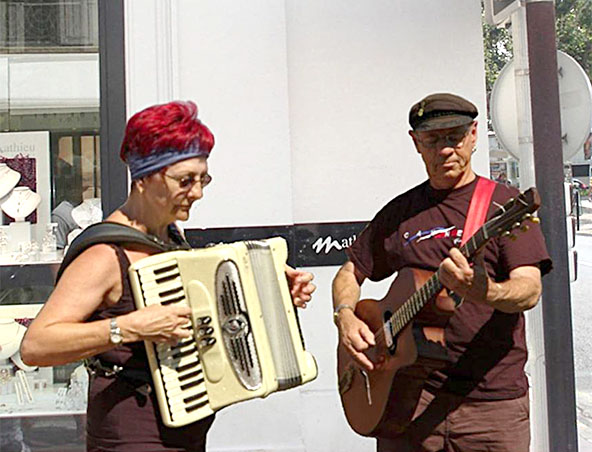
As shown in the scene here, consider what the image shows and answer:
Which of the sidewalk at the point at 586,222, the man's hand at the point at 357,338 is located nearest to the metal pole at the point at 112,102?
the man's hand at the point at 357,338

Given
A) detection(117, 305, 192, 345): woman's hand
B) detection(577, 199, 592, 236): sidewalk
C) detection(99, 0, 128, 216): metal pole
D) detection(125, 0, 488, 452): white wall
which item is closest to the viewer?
detection(117, 305, 192, 345): woman's hand

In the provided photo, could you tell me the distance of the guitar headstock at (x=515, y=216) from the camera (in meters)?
2.16

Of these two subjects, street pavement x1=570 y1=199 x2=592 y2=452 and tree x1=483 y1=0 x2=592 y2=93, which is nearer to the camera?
street pavement x1=570 y1=199 x2=592 y2=452

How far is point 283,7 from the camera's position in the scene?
416cm

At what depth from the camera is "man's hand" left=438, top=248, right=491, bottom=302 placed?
2205 mm

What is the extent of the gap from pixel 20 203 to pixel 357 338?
2.21 m

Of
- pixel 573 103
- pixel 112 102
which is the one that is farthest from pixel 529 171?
pixel 112 102

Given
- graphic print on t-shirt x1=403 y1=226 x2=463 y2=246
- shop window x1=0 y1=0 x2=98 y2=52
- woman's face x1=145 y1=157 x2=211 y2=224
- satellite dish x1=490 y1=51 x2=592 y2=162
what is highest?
shop window x1=0 y1=0 x2=98 y2=52

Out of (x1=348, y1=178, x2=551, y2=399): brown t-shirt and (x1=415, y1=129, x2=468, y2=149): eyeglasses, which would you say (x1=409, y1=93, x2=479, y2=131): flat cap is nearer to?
(x1=415, y1=129, x2=468, y2=149): eyeglasses

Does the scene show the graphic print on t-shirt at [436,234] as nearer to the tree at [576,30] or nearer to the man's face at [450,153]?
the man's face at [450,153]

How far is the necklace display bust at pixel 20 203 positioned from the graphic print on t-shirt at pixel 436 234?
228cm

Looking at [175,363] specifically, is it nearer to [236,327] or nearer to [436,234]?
[236,327]

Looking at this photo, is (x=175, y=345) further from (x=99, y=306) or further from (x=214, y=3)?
(x=214, y=3)

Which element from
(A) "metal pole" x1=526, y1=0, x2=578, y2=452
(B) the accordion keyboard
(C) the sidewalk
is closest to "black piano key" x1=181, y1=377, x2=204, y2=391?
(B) the accordion keyboard
